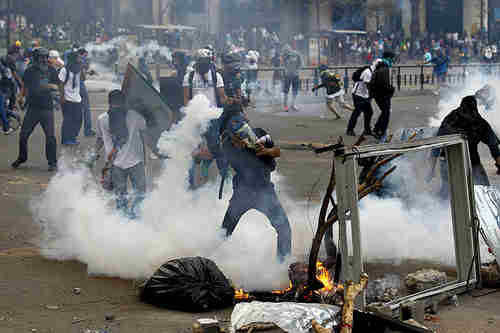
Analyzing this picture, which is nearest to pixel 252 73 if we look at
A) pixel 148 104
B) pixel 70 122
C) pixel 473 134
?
pixel 70 122

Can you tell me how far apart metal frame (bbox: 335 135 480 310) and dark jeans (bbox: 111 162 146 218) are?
215cm

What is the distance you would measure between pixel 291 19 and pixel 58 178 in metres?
18.7

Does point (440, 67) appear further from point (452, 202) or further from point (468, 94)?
point (452, 202)

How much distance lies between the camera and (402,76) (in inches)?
1035

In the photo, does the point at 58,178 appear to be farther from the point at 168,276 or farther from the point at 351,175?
the point at 351,175

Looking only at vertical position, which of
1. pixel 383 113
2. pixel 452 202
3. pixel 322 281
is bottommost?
pixel 322 281

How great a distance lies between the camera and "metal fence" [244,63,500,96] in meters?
22.0

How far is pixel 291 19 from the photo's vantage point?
81.4ft

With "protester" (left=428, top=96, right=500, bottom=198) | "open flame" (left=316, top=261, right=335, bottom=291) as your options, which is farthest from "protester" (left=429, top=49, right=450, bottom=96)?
"open flame" (left=316, top=261, right=335, bottom=291)

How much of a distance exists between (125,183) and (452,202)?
276 centimetres

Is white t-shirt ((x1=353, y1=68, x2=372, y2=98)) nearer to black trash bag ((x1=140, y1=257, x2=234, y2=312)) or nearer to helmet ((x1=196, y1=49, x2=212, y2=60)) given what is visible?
helmet ((x1=196, y1=49, x2=212, y2=60))

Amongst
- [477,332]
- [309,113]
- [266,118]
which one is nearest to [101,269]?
[477,332]

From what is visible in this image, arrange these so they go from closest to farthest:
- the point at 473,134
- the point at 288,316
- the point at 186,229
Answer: the point at 288,316 → the point at 186,229 → the point at 473,134

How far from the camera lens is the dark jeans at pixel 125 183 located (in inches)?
261
